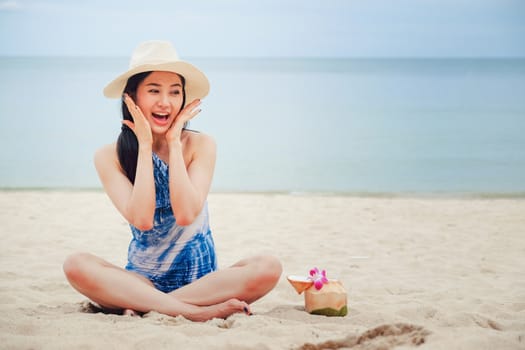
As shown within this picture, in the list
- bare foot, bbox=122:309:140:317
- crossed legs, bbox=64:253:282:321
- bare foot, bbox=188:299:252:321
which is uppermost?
crossed legs, bbox=64:253:282:321

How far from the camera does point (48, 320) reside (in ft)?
10.3

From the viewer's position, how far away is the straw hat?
3.40m

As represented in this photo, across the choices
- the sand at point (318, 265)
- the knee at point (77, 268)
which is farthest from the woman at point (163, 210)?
the sand at point (318, 265)

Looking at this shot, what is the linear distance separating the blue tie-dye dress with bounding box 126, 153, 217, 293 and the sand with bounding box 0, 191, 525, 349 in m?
0.34

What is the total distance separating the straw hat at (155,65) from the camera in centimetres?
340

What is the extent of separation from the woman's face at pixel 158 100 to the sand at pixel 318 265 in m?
0.97

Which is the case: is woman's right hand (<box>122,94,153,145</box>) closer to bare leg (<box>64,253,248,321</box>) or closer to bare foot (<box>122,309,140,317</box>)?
bare leg (<box>64,253,248,321</box>)

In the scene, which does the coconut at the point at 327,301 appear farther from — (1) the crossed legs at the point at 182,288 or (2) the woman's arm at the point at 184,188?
(2) the woman's arm at the point at 184,188

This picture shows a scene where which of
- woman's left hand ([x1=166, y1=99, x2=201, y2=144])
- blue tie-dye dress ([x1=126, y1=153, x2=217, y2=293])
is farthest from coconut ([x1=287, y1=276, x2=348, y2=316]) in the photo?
woman's left hand ([x1=166, y1=99, x2=201, y2=144])

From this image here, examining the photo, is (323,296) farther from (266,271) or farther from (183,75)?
(183,75)

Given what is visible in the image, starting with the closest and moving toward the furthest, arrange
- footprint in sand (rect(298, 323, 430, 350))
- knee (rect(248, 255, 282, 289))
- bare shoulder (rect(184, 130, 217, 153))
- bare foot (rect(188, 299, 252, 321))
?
footprint in sand (rect(298, 323, 430, 350))
bare foot (rect(188, 299, 252, 321))
knee (rect(248, 255, 282, 289))
bare shoulder (rect(184, 130, 217, 153))

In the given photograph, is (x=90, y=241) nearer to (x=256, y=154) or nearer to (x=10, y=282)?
(x=10, y=282)

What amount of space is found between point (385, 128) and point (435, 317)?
17118 millimetres

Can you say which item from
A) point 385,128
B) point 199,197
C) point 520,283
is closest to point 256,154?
point 385,128
